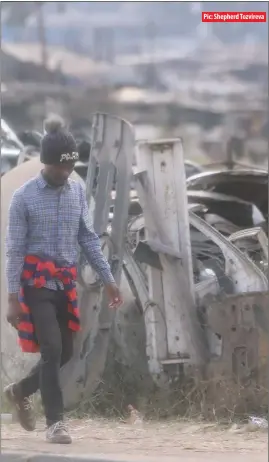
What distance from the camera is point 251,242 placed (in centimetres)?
792

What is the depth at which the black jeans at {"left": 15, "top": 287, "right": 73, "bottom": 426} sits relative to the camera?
7094 mm

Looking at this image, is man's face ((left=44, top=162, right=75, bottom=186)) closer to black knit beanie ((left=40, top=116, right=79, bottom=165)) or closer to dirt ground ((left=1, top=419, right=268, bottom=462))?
black knit beanie ((left=40, top=116, right=79, bottom=165))

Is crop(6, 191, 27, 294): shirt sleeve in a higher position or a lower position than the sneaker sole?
higher

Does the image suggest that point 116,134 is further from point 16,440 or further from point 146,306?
point 16,440

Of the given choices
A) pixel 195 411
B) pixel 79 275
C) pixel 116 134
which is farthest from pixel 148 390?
pixel 116 134

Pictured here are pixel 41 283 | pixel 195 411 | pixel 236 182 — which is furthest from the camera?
pixel 236 182

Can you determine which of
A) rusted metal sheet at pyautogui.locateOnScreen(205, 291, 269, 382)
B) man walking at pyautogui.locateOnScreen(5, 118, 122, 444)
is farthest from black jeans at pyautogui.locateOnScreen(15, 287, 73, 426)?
rusted metal sheet at pyautogui.locateOnScreen(205, 291, 269, 382)

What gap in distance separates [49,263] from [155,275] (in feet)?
2.79

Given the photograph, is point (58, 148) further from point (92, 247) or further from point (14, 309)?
point (14, 309)

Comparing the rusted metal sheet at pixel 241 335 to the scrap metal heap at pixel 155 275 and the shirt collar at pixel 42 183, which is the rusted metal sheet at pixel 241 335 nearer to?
the scrap metal heap at pixel 155 275

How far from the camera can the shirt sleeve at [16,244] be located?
713 centimetres

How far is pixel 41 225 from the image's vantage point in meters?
7.19

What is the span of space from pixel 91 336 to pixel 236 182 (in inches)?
63.2

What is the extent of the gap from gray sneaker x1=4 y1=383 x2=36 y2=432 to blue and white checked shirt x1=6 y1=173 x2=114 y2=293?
69 cm
